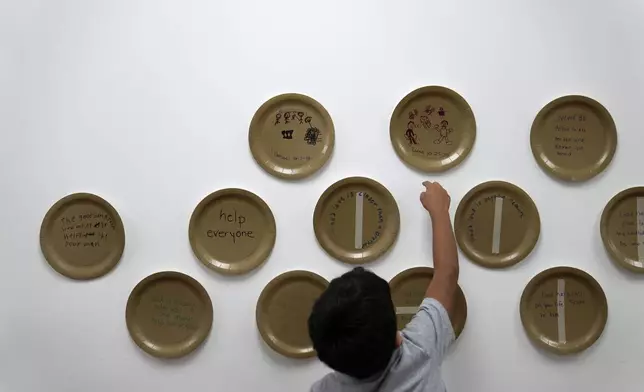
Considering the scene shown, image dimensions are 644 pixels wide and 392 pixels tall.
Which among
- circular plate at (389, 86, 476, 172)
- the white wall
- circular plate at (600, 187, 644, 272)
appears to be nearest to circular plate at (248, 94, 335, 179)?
the white wall

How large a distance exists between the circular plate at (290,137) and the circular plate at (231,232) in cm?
13

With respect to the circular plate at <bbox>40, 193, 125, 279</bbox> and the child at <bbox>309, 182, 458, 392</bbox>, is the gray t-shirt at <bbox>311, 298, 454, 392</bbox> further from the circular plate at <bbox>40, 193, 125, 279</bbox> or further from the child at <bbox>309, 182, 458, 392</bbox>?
the circular plate at <bbox>40, 193, 125, 279</bbox>

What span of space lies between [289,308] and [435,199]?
521mm

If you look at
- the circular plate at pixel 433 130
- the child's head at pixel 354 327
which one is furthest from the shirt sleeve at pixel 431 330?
the circular plate at pixel 433 130

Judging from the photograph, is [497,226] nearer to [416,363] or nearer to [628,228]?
[628,228]

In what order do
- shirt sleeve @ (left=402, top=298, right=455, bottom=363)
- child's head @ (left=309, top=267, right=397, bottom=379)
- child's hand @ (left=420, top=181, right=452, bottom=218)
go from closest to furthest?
child's head @ (left=309, top=267, right=397, bottom=379) → shirt sleeve @ (left=402, top=298, right=455, bottom=363) → child's hand @ (left=420, top=181, right=452, bottom=218)

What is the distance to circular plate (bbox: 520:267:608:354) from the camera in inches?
63.2

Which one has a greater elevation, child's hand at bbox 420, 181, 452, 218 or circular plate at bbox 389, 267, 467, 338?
child's hand at bbox 420, 181, 452, 218

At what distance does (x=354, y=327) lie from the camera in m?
1.05

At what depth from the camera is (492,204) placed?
1.61m

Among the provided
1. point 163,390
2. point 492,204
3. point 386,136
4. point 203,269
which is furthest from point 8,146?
point 492,204

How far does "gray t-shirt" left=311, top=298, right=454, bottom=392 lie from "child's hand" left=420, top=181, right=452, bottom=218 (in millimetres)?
269

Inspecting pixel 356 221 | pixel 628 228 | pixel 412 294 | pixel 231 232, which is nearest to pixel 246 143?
pixel 231 232

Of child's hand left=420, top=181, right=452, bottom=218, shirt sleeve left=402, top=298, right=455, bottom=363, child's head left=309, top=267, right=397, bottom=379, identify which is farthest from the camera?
child's hand left=420, top=181, right=452, bottom=218
